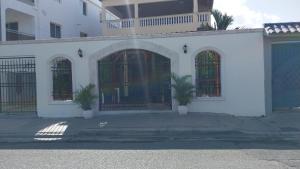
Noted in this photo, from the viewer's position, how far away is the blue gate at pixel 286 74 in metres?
14.2

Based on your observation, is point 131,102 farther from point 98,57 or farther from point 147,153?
point 147,153

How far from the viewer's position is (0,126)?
12914 mm

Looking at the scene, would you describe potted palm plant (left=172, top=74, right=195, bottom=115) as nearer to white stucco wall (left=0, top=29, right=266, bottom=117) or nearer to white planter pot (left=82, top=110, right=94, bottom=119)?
white stucco wall (left=0, top=29, right=266, bottom=117)

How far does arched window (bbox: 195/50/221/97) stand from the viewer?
14469 mm

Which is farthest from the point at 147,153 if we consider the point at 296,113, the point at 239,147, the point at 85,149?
the point at 296,113

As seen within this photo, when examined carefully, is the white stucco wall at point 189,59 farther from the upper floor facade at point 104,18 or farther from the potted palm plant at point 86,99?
the upper floor facade at point 104,18

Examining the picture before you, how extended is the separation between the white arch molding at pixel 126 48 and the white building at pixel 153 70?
0.13 ft

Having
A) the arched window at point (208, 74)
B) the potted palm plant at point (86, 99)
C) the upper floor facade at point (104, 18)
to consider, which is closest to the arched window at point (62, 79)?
the potted palm plant at point (86, 99)

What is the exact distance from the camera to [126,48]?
14.7 meters

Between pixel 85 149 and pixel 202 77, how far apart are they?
6793 mm

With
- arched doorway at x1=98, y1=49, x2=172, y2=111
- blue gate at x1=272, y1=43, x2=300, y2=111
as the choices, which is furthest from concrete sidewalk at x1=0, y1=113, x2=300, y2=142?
arched doorway at x1=98, y1=49, x2=172, y2=111

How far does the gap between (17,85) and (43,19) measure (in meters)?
10.5

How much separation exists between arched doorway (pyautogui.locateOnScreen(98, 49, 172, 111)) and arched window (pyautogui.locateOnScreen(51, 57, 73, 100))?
4.35 ft

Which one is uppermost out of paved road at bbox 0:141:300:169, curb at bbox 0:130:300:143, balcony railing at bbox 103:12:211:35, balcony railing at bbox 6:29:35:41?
balcony railing at bbox 103:12:211:35
